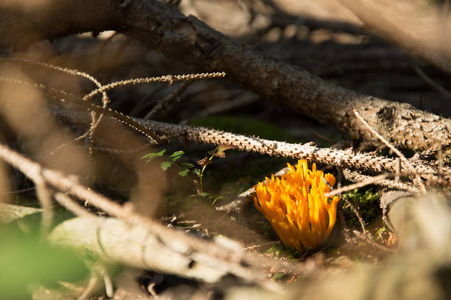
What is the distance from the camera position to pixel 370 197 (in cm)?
249

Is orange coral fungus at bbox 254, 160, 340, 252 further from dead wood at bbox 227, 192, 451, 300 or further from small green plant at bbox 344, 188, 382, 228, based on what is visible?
dead wood at bbox 227, 192, 451, 300

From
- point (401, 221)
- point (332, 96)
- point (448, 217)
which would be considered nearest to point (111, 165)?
point (332, 96)

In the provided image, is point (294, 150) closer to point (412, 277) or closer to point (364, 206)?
point (364, 206)

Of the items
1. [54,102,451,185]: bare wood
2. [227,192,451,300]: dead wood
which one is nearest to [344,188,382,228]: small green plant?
[54,102,451,185]: bare wood

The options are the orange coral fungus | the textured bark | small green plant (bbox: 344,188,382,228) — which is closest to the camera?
the orange coral fungus

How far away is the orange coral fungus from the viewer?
6.53ft

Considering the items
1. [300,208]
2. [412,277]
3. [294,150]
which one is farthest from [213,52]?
[412,277]

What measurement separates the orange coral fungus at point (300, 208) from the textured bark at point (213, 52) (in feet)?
2.76

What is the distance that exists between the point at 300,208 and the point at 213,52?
1549 mm

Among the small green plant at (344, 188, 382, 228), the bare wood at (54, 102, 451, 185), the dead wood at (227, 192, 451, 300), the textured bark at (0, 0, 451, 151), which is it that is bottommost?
the small green plant at (344, 188, 382, 228)

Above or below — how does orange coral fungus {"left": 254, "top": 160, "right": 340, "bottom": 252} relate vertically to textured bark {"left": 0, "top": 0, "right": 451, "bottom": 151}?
below

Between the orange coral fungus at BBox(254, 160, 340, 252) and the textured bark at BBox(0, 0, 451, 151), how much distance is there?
0.84m

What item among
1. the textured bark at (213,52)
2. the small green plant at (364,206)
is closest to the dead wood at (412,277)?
the small green plant at (364,206)

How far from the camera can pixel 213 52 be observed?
3010mm
